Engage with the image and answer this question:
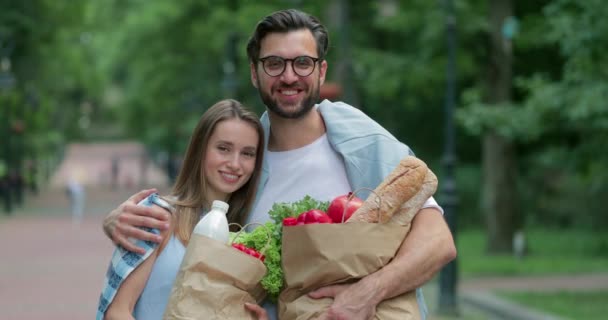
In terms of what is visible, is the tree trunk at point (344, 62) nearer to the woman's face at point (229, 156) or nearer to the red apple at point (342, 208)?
the woman's face at point (229, 156)

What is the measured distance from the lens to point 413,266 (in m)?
3.49

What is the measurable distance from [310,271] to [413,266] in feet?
1.08

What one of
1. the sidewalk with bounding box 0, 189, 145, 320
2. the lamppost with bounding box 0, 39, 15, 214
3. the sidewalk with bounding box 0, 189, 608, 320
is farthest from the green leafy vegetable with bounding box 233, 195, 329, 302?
the lamppost with bounding box 0, 39, 15, 214

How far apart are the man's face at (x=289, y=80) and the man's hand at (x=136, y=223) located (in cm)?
55

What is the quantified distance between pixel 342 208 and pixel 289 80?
21.6 inches

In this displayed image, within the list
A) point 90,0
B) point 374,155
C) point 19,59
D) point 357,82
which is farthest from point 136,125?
point 374,155

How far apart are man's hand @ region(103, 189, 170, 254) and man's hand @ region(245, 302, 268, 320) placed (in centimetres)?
40

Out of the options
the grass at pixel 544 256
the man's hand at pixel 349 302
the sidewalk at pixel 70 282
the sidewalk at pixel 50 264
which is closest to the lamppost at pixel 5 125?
the sidewalk at pixel 50 264

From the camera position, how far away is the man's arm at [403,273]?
3.38 meters

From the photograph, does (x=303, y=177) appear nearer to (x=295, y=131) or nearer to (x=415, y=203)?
(x=295, y=131)

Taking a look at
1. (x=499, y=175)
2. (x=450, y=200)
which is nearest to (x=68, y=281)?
(x=450, y=200)

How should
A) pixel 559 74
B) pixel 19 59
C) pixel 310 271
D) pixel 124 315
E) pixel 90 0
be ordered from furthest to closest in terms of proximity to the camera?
pixel 90 0
pixel 19 59
pixel 559 74
pixel 124 315
pixel 310 271

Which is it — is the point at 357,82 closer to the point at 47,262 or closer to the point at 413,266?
the point at 47,262

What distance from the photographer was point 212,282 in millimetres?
Answer: 3387
